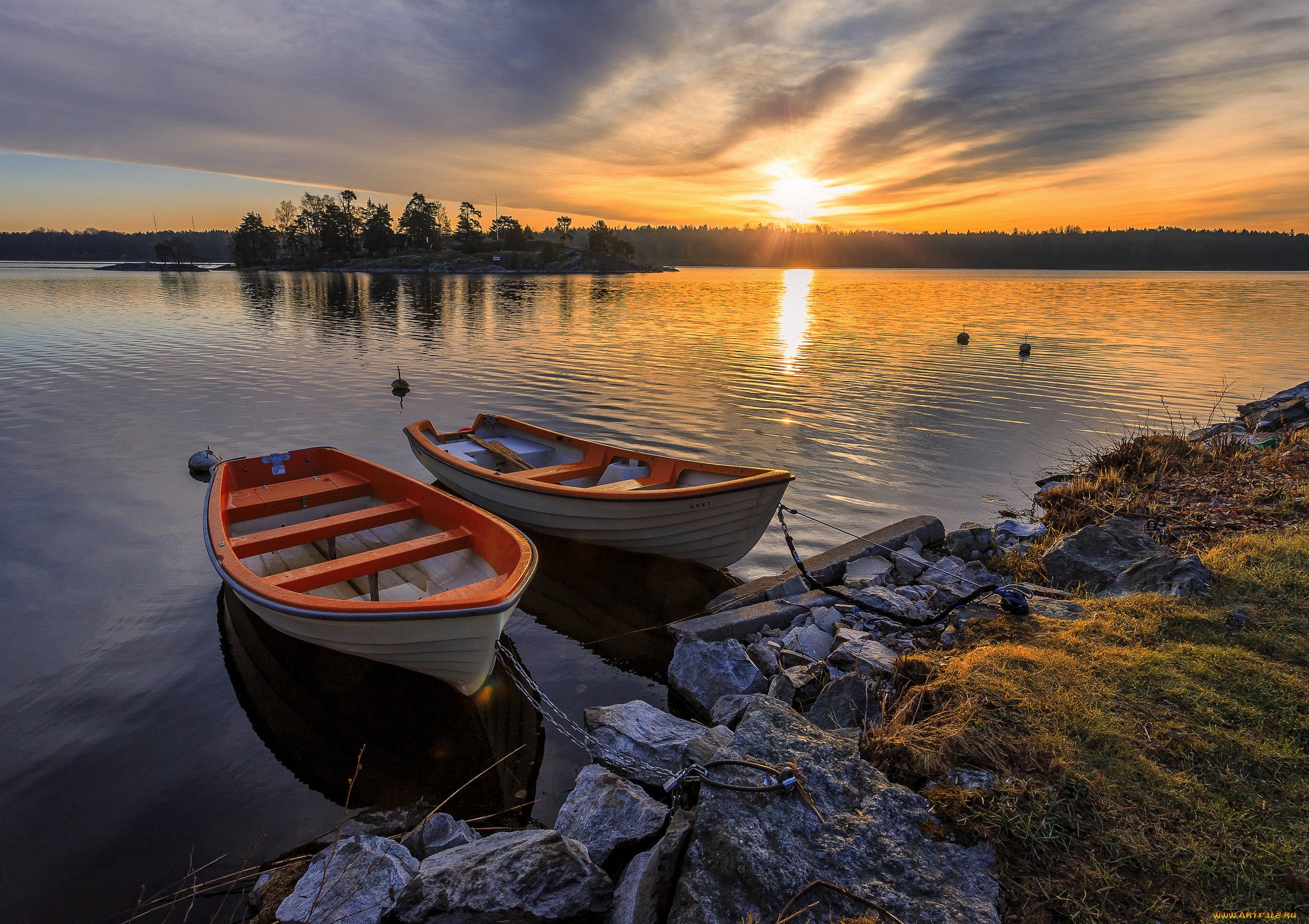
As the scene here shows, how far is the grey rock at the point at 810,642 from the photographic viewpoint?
19.0 ft

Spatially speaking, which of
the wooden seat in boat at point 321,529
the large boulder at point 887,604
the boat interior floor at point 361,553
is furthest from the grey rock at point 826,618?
the wooden seat in boat at point 321,529

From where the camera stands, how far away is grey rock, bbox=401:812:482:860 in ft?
13.4

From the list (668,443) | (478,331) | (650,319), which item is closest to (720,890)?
(668,443)

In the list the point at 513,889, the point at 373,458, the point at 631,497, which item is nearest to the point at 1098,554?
the point at 631,497

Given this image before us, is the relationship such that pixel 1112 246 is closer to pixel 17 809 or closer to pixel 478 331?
pixel 478 331

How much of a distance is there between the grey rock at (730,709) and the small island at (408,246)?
14786 cm

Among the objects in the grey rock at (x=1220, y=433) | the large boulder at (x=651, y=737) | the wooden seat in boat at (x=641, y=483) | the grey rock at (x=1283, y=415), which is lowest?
the large boulder at (x=651, y=737)

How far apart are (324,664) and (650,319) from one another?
38.6 m

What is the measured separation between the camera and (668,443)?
49.2 ft

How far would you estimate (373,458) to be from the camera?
555 inches

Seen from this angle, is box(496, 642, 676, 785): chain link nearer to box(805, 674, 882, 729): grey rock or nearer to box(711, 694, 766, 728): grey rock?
box(711, 694, 766, 728): grey rock

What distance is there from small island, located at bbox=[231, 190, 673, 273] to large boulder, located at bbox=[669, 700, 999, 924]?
149648mm

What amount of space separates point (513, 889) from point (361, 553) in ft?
14.3

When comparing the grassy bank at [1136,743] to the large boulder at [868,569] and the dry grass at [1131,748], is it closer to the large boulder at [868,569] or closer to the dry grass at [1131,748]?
the dry grass at [1131,748]
